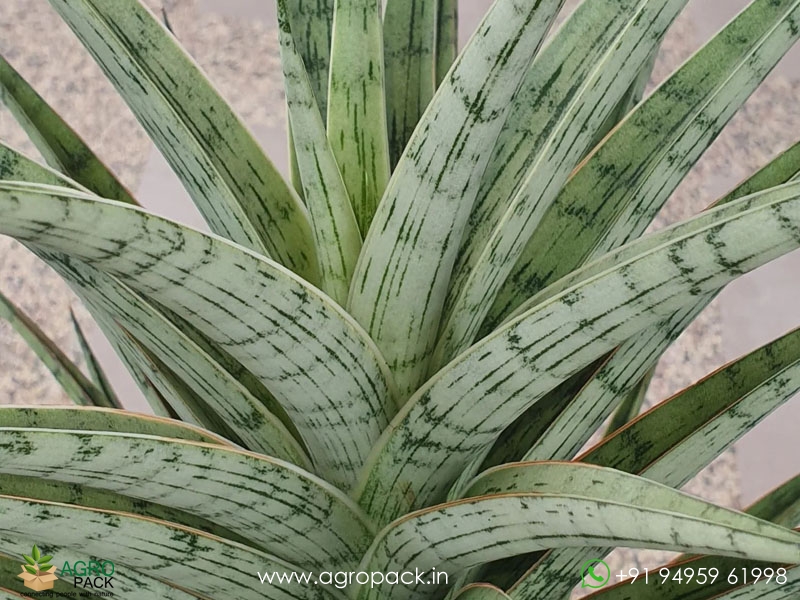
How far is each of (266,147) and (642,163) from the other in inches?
39.0

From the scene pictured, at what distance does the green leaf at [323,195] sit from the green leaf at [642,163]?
0.07 metres

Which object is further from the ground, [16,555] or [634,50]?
[634,50]

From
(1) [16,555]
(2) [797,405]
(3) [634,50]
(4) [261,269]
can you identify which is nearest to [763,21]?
(3) [634,50]

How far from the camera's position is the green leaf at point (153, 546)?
26 cm

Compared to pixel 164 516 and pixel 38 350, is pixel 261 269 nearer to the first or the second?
pixel 164 516

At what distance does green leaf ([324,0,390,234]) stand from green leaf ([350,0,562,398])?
0.18 ft

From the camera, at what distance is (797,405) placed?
1156 millimetres

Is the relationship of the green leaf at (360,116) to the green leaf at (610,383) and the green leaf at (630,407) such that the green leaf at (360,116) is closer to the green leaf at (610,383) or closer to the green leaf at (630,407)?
the green leaf at (610,383)

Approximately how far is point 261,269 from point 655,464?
0.19 metres

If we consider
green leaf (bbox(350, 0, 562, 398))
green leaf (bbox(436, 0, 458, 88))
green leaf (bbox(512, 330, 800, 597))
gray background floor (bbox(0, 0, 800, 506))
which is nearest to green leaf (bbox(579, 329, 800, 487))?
green leaf (bbox(512, 330, 800, 597))

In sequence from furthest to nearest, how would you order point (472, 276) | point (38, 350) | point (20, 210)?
point (38, 350) < point (472, 276) < point (20, 210)

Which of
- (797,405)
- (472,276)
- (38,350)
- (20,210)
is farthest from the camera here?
(797,405)

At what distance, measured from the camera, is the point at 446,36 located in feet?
1.57

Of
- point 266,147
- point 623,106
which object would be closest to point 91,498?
point 623,106
